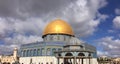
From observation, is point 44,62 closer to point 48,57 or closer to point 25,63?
point 48,57

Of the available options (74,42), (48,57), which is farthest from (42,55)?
(74,42)

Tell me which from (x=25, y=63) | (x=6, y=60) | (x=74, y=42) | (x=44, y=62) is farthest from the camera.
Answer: (x=6, y=60)

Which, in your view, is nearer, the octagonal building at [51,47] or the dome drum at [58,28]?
the octagonal building at [51,47]

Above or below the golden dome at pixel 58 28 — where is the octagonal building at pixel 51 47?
below

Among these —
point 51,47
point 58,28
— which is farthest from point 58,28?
point 51,47

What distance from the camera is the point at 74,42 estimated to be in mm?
36500

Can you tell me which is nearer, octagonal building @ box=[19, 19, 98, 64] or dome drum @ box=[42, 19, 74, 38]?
octagonal building @ box=[19, 19, 98, 64]

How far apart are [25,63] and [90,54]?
2515 cm

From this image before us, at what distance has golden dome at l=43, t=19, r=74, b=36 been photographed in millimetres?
53650

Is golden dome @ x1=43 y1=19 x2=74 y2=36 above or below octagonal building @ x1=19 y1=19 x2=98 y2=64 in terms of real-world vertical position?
above

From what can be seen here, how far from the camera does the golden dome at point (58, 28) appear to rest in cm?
5365

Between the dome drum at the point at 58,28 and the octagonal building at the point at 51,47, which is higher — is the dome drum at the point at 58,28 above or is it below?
above

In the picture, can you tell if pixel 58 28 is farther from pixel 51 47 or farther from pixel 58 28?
pixel 51 47

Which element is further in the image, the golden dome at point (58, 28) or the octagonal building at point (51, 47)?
the golden dome at point (58, 28)
